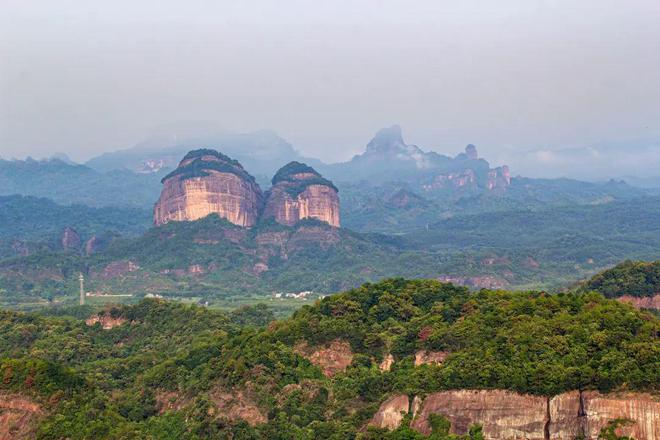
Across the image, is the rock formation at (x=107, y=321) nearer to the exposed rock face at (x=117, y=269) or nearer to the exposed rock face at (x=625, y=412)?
the exposed rock face at (x=625, y=412)

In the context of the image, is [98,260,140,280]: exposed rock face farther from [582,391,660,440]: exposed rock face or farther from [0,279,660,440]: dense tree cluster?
[582,391,660,440]: exposed rock face

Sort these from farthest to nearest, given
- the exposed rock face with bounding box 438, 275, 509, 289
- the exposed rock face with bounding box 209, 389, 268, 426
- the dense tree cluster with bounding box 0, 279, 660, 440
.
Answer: the exposed rock face with bounding box 438, 275, 509, 289, the exposed rock face with bounding box 209, 389, 268, 426, the dense tree cluster with bounding box 0, 279, 660, 440

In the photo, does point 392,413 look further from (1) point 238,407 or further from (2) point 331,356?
(1) point 238,407

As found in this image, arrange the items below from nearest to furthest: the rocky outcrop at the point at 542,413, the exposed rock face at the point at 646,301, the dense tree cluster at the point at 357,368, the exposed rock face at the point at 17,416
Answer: the rocky outcrop at the point at 542,413 → the dense tree cluster at the point at 357,368 → the exposed rock face at the point at 17,416 → the exposed rock face at the point at 646,301

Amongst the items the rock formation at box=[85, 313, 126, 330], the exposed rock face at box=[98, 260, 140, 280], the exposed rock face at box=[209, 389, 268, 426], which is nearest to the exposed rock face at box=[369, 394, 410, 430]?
the exposed rock face at box=[209, 389, 268, 426]

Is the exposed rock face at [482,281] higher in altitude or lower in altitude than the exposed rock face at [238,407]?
lower

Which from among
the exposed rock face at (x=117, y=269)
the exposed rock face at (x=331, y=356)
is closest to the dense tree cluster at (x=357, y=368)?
the exposed rock face at (x=331, y=356)

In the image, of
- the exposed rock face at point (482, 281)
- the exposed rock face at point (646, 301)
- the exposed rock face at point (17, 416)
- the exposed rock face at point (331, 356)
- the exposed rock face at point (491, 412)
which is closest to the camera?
the exposed rock face at point (491, 412)
